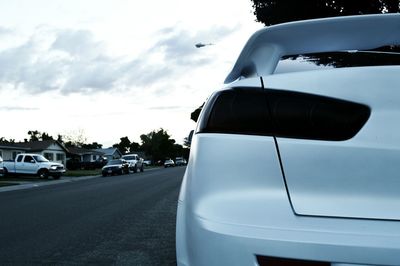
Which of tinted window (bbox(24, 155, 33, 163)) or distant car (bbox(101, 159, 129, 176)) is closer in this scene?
tinted window (bbox(24, 155, 33, 163))

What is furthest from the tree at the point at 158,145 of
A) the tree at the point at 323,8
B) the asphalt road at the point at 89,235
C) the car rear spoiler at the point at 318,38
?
the car rear spoiler at the point at 318,38

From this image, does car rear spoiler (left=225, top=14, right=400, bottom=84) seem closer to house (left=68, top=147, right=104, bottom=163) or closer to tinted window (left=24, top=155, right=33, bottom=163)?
tinted window (left=24, top=155, right=33, bottom=163)

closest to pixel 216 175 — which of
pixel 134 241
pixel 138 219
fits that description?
pixel 134 241

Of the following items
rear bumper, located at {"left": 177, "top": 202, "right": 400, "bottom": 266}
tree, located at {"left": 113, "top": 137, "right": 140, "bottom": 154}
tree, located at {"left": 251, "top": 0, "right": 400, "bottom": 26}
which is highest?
tree, located at {"left": 251, "top": 0, "right": 400, "bottom": 26}

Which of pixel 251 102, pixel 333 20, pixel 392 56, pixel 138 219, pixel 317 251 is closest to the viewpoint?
pixel 317 251

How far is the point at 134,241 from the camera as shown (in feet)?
19.3

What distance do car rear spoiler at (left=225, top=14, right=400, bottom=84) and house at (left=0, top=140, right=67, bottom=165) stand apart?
65.2 meters

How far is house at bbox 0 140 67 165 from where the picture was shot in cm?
6438

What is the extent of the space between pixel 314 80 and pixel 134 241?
179 inches

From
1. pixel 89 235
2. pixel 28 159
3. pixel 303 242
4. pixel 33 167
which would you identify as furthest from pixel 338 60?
pixel 28 159

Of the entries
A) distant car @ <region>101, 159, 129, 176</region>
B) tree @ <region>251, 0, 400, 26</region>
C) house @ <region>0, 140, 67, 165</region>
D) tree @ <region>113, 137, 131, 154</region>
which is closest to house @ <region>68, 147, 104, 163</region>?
house @ <region>0, 140, 67, 165</region>

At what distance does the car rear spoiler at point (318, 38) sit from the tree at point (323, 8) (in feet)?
51.6

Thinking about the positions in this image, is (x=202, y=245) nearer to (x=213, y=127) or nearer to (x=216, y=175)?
(x=216, y=175)

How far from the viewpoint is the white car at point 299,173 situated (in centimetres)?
159
